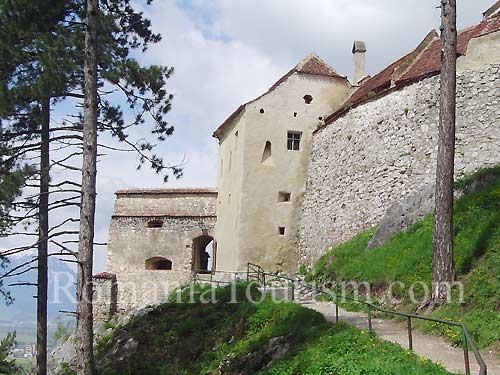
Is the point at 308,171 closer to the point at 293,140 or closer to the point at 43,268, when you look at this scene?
the point at 293,140

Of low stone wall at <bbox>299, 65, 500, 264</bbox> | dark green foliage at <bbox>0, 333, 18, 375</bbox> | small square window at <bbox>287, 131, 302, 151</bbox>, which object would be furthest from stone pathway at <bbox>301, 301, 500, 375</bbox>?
small square window at <bbox>287, 131, 302, 151</bbox>

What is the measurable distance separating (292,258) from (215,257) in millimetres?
4235

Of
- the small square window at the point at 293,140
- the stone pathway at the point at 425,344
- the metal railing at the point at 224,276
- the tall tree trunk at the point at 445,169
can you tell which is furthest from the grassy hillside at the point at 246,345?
the small square window at the point at 293,140

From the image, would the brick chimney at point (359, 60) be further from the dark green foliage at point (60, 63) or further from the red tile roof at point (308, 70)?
the dark green foliage at point (60, 63)

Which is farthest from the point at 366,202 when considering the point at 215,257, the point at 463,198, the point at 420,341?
the point at 420,341

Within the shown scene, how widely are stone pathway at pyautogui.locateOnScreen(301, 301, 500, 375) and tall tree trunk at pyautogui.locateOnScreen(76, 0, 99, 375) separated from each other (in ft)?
16.1

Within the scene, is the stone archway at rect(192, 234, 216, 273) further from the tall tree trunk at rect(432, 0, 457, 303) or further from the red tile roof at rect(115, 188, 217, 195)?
the tall tree trunk at rect(432, 0, 457, 303)

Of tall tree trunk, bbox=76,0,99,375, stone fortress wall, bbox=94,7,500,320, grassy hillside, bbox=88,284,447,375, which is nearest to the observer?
grassy hillside, bbox=88,284,447,375

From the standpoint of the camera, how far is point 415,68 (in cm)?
2036

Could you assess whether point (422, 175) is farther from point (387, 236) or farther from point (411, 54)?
point (411, 54)

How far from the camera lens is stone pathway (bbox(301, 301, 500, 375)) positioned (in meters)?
7.96

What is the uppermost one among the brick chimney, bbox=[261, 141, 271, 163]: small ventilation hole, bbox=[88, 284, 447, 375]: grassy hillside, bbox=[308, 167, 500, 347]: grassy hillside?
the brick chimney

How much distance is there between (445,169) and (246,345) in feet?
18.1

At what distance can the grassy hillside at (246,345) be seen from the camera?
335 inches
